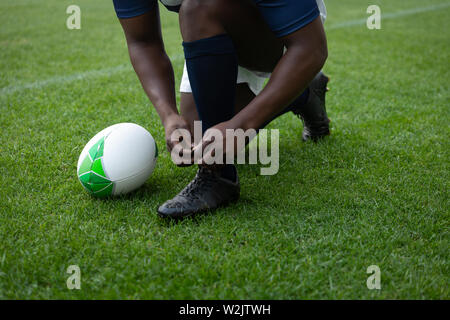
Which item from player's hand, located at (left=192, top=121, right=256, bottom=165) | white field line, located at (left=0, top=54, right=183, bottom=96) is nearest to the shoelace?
player's hand, located at (left=192, top=121, right=256, bottom=165)

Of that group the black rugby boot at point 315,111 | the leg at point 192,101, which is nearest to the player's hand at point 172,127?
the leg at point 192,101

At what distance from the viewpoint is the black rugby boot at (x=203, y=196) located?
1786mm

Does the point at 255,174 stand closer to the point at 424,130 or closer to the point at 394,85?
the point at 424,130

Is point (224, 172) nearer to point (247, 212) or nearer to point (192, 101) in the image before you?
point (247, 212)

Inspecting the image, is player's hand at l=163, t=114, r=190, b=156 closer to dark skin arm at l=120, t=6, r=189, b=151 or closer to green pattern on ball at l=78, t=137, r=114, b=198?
dark skin arm at l=120, t=6, r=189, b=151

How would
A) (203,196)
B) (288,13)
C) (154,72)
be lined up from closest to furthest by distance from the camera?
(288,13), (203,196), (154,72)

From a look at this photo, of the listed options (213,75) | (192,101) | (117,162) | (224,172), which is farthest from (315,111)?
(117,162)

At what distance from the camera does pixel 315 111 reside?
257cm

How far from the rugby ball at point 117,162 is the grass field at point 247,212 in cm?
7

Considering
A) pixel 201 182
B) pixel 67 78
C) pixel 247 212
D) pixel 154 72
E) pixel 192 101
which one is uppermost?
pixel 67 78

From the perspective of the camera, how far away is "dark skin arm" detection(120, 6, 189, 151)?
6.32 ft

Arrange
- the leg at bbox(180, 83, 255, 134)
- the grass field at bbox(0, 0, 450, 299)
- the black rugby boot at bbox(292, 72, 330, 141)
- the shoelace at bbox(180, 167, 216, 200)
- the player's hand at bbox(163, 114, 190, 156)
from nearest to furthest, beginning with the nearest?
the grass field at bbox(0, 0, 450, 299) → the player's hand at bbox(163, 114, 190, 156) → the shoelace at bbox(180, 167, 216, 200) → the leg at bbox(180, 83, 255, 134) → the black rugby boot at bbox(292, 72, 330, 141)

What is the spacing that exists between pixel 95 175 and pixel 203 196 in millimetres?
490
